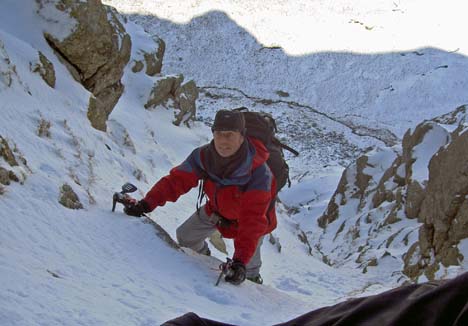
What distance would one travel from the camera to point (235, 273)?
408 centimetres

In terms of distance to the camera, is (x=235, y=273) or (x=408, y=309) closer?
(x=408, y=309)

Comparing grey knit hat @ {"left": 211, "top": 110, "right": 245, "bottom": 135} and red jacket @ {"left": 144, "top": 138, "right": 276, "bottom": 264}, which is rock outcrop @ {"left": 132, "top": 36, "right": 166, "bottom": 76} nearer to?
red jacket @ {"left": 144, "top": 138, "right": 276, "bottom": 264}

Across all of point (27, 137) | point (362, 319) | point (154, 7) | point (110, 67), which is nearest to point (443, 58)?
point (154, 7)

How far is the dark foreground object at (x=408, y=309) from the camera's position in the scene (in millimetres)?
969

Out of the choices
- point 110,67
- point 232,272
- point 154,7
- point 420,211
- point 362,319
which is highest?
point 154,7

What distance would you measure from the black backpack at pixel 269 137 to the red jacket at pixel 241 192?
92mm

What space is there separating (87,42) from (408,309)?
7.80 m

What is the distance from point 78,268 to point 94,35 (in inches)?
219

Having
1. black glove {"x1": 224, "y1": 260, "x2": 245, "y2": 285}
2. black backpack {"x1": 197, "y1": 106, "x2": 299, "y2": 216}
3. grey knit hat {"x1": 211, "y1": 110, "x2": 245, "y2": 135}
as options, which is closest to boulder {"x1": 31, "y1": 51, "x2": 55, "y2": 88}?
black backpack {"x1": 197, "y1": 106, "x2": 299, "y2": 216}

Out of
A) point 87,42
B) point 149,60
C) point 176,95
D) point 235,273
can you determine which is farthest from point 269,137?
point 176,95

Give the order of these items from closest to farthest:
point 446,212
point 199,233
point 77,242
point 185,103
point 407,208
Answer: point 77,242 < point 199,233 < point 446,212 < point 407,208 < point 185,103

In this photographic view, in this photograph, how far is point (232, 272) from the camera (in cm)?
409

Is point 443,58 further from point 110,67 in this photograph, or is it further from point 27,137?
point 27,137

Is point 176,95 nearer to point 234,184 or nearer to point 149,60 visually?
point 149,60
